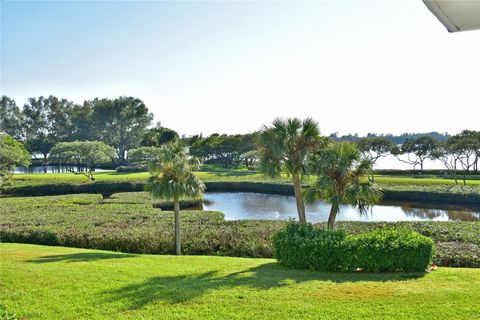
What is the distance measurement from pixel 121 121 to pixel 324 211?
86.8 metres

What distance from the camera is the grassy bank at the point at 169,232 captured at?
19156 millimetres

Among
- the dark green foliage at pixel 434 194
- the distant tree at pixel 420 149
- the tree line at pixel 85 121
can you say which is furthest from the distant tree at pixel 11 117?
the dark green foliage at pixel 434 194

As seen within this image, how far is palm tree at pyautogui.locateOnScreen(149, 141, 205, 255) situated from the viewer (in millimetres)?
19938

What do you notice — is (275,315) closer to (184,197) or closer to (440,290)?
(440,290)

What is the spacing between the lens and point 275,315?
28.0 feet

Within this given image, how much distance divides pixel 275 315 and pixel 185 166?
40.4 ft

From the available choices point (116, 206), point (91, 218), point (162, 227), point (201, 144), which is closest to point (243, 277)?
point (162, 227)

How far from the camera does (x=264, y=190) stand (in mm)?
55844

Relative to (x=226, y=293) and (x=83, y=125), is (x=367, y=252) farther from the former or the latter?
(x=83, y=125)

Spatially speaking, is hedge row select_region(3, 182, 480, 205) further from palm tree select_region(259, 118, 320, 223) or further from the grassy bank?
palm tree select_region(259, 118, 320, 223)

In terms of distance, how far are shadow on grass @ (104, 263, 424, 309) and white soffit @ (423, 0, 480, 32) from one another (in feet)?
24.6

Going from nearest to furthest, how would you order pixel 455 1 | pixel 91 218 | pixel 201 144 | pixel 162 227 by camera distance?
pixel 455 1
pixel 162 227
pixel 91 218
pixel 201 144

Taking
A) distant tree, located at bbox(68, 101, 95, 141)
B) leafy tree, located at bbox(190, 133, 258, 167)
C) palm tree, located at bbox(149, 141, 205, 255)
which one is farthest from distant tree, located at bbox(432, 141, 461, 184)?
distant tree, located at bbox(68, 101, 95, 141)

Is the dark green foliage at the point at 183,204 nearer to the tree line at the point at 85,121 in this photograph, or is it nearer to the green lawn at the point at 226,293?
the green lawn at the point at 226,293
